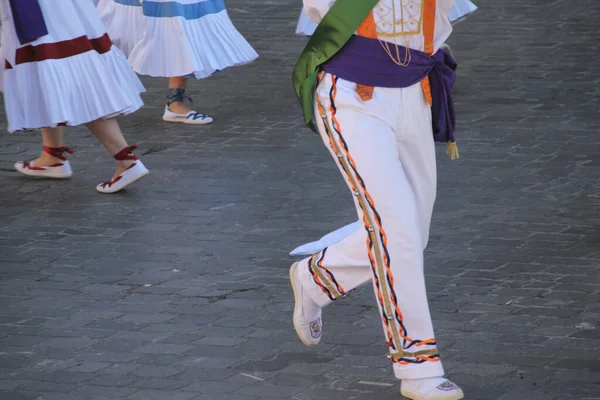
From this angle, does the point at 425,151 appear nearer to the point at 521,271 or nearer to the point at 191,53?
the point at 521,271

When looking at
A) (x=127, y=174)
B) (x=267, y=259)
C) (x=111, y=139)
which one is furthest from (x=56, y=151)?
(x=267, y=259)

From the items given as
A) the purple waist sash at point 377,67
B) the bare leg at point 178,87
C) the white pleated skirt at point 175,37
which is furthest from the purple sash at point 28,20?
the purple waist sash at point 377,67

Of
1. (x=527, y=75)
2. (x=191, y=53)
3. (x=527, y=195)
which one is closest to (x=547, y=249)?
(x=527, y=195)

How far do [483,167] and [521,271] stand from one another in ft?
6.27

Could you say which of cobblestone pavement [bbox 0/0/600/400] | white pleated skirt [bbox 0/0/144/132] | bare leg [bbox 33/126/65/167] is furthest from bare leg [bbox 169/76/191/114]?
white pleated skirt [bbox 0/0/144/132]

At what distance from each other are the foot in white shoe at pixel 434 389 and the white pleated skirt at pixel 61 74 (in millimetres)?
3428

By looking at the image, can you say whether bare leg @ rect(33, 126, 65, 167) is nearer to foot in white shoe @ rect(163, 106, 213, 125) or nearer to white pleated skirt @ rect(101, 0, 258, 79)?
white pleated skirt @ rect(101, 0, 258, 79)

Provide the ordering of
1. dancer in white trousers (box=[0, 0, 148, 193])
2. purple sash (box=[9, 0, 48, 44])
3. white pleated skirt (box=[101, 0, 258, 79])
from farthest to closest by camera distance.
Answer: white pleated skirt (box=[101, 0, 258, 79]), dancer in white trousers (box=[0, 0, 148, 193]), purple sash (box=[9, 0, 48, 44])

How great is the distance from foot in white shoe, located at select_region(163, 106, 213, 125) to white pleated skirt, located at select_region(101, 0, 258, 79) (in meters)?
0.36

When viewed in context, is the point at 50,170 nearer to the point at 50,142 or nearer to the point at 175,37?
the point at 50,142

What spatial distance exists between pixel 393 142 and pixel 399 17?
1.50ft

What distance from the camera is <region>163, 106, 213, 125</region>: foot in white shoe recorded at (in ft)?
29.7

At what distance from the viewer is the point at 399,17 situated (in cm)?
439

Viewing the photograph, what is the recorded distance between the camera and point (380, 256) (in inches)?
172
